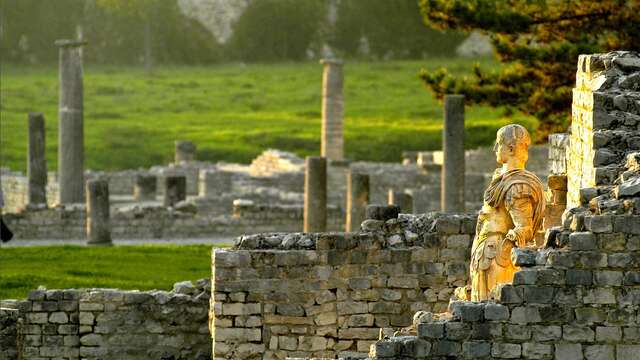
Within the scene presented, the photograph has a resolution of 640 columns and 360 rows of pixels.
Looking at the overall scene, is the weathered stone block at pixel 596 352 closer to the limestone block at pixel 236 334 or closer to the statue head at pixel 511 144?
the statue head at pixel 511 144

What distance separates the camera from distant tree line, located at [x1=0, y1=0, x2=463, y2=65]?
99.1 metres

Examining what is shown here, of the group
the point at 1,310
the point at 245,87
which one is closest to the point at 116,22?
the point at 245,87

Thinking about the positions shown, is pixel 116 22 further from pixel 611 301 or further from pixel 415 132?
pixel 611 301

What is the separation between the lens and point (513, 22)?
4059cm

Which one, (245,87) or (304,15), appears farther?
(304,15)

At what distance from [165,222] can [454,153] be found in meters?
7.16

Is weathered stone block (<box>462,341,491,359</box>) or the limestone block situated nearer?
weathered stone block (<box>462,341,491,359</box>)

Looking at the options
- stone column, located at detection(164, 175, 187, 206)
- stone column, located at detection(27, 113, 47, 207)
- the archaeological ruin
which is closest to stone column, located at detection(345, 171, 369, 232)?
stone column, located at detection(164, 175, 187, 206)

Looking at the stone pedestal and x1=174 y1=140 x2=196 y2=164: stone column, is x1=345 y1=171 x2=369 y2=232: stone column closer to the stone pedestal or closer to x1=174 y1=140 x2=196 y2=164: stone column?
the stone pedestal

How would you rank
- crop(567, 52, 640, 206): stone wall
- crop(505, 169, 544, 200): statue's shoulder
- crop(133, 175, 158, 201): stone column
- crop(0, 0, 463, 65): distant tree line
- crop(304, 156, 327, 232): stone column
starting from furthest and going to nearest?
1. crop(0, 0, 463, 65): distant tree line
2. crop(133, 175, 158, 201): stone column
3. crop(304, 156, 327, 232): stone column
4. crop(505, 169, 544, 200): statue's shoulder
5. crop(567, 52, 640, 206): stone wall

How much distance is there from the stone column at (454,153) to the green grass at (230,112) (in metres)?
24.0

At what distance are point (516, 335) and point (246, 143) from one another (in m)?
53.9

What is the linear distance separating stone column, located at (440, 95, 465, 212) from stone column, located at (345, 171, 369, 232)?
65.5 inches

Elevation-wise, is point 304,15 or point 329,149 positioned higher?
point 304,15
